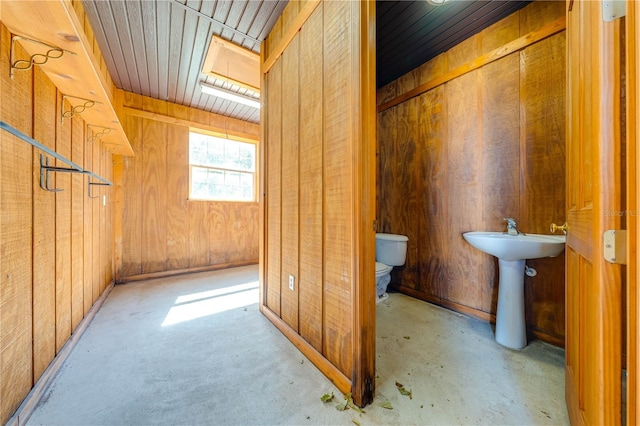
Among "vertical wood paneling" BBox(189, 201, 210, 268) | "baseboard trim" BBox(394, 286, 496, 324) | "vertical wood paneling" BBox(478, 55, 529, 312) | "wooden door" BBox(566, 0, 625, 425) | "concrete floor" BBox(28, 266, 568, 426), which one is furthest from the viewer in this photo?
"vertical wood paneling" BBox(189, 201, 210, 268)

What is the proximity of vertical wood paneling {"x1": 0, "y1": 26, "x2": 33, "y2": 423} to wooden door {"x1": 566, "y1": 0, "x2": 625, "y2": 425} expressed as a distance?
6.75 feet

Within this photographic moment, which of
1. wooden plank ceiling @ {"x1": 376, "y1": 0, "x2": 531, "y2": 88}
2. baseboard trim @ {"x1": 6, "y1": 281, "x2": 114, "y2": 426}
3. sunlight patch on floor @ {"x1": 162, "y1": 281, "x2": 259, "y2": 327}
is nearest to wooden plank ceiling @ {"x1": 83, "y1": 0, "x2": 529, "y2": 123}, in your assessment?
wooden plank ceiling @ {"x1": 376, "y1": 0, "x2": 531, "y2": 88}

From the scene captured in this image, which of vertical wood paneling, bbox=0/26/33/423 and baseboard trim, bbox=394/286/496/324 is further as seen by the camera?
baseboard trim, bbox=394/286/496/324

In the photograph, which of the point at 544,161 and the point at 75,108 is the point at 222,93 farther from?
the point at 544,161

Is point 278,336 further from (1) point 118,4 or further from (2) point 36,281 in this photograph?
(1) point 118,4

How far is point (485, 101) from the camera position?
205 cm

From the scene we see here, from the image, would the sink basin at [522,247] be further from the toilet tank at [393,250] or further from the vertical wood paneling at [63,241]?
the vertical wood paneling at [63,241]

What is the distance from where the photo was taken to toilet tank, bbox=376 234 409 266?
7.95ft

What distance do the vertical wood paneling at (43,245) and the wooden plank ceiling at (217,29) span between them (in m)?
1.01

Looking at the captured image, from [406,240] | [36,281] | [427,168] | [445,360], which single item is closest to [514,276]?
[445,360]

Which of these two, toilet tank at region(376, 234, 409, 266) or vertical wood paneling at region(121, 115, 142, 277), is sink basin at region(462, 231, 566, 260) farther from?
vertical wood paneling at region(121, 115, 142, 277)

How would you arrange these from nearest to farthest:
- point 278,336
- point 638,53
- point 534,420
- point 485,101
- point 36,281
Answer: point 638,53 → point 534,420 → point 36,281 → point 278,336 → point 485,101

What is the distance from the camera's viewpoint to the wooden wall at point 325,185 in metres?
1.16

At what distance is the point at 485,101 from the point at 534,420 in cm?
225
